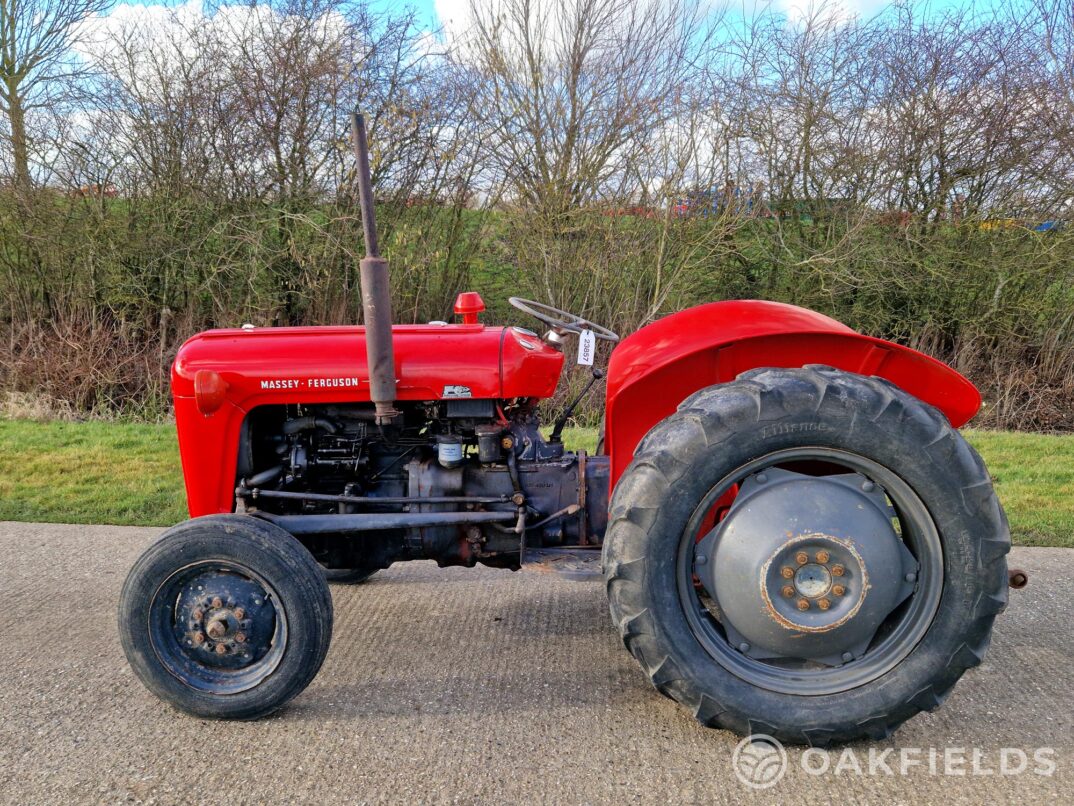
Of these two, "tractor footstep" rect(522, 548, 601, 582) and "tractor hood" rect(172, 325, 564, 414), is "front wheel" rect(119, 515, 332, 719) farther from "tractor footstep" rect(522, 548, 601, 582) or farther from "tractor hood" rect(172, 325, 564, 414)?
"tractor footstep" rect(522, 548, 601, 582)

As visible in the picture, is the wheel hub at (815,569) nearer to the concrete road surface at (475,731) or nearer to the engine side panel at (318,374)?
the concrete road surface at (475,731)

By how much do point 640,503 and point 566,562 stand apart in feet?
2.30

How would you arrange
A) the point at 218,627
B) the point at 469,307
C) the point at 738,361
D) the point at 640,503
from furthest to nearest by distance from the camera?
the point at 469,307 → the point at 738,361 → the point at 218,627 → the point at 640,503

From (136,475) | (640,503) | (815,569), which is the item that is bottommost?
(136,475)

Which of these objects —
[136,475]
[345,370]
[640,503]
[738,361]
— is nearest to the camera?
[640,503]

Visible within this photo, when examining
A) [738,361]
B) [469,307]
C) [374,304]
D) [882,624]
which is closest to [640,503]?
[738,361]

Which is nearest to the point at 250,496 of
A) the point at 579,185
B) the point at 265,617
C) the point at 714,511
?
the point at 265,617

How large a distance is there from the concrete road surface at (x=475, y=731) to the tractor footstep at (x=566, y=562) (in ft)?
1.22

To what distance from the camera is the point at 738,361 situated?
112 inches

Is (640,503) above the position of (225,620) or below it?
above

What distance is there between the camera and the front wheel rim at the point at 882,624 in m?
2.44

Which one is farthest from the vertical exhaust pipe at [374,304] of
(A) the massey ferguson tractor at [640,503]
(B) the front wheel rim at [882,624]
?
(B) the front wheel rim at [882,624]

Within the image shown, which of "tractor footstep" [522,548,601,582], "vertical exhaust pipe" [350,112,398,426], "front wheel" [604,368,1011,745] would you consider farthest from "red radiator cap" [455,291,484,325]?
"front wheel" [604,368,1011,745]

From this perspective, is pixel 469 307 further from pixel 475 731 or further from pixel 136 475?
pixel 136 475
